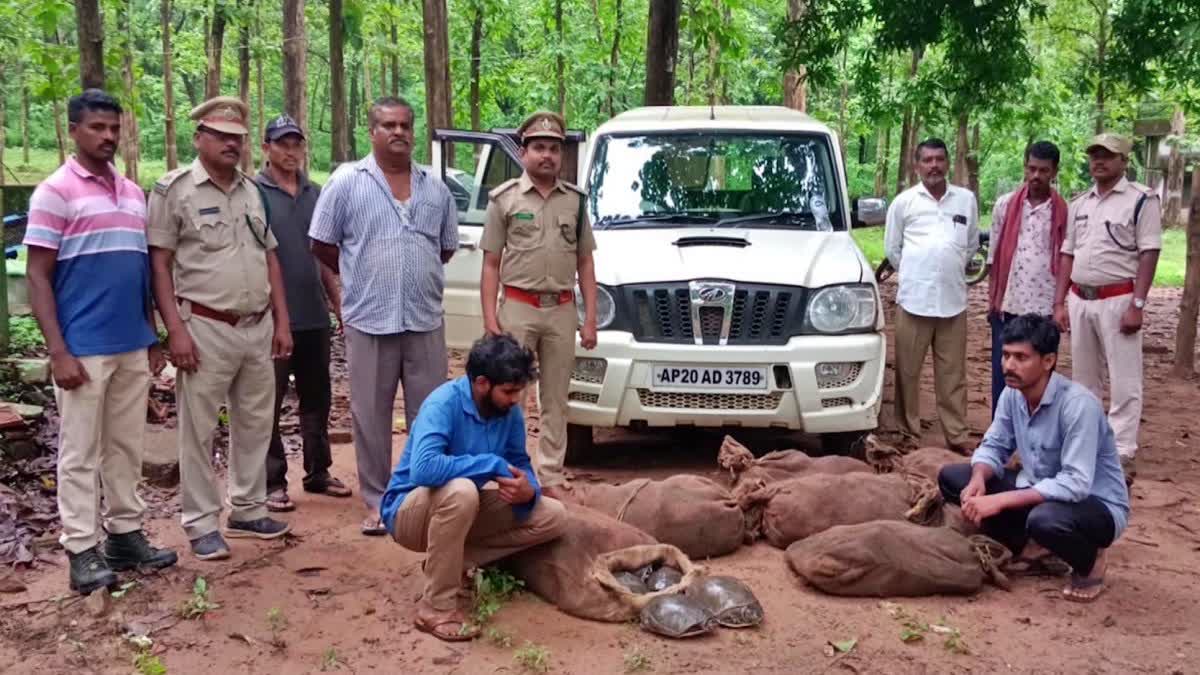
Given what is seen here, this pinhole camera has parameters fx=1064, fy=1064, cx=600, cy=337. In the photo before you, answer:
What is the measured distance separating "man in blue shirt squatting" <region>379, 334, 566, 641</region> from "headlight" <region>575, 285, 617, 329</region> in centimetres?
170

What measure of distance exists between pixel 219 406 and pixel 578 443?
2.17 meters

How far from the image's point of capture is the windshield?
6512mm

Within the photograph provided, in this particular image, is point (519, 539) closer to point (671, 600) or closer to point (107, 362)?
point (671, 600)

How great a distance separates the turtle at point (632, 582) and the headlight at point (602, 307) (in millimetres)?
1741

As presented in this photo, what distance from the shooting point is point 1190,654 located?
154 inches

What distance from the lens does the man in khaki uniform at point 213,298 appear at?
177 inches

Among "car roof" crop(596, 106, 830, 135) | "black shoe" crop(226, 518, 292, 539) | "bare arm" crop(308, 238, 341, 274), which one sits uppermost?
"car roof" crop(596, 106, 830, 135)

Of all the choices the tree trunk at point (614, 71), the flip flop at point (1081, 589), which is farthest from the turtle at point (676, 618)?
the tree trunk at point (614, 71)

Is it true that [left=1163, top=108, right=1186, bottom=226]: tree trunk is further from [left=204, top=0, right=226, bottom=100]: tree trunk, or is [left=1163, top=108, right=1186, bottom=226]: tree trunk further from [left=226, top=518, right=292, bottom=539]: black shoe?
[left=226, top=518, right=292, bottom=539]: black shoe

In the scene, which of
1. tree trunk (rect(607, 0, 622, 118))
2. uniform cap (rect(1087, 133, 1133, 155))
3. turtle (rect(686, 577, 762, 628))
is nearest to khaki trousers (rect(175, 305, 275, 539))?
turtle (rect(686, 577, 762, 628))

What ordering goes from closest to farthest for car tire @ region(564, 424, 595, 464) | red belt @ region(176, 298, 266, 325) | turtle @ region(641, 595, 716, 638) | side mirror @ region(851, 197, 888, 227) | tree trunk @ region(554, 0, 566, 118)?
1. turtle @ region(641, 595, 716, 638)
2. red belt @ region(176, 298, 266, 325)
3. car tire @ region(564, 424, 595, 464)
4. side mirror @ region(851, 197, 888, 227)
5. tree trunk @ region(554, 0, 566, 118)

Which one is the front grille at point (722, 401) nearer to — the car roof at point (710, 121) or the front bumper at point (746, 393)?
the front bumper at point (746, 393)

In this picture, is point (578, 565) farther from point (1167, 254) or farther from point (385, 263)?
point (1167, 254)

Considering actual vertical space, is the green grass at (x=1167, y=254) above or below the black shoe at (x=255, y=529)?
above
